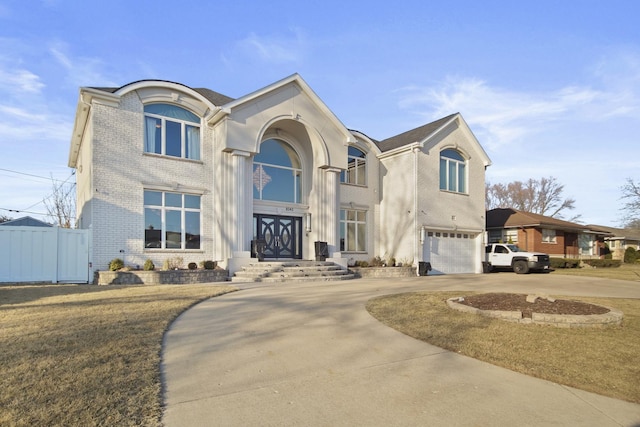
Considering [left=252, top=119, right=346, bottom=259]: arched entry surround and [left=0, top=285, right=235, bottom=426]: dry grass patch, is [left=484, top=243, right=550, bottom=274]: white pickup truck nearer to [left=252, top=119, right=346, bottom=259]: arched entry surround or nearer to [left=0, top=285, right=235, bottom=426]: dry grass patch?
[left=252, top=119, right=346, bottom=259]: arched entry surround

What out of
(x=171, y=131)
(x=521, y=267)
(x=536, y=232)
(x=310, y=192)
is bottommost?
(x=521, y=267)

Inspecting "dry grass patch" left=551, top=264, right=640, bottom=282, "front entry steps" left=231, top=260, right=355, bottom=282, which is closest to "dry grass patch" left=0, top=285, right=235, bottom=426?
"front entry steps" left=231, top=260, right=355, bottom=282

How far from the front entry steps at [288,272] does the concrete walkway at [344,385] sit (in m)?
8.09

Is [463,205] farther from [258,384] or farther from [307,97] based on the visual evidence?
[258,384]

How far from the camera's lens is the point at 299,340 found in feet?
19.3

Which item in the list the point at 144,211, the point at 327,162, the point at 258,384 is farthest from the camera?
the point at 327,162

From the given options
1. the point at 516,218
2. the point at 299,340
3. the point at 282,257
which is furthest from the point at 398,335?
the point at 516,218

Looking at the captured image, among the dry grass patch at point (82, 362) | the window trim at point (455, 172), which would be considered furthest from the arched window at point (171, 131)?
the window trim at point (455, 172)

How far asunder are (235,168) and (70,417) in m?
13.5

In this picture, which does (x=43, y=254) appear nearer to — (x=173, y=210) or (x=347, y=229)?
(x=173, y=210)

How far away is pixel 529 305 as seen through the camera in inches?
312

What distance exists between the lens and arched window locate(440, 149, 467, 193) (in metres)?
22.5

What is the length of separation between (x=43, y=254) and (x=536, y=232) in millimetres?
28661

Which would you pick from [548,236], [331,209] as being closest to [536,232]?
[548,236]
